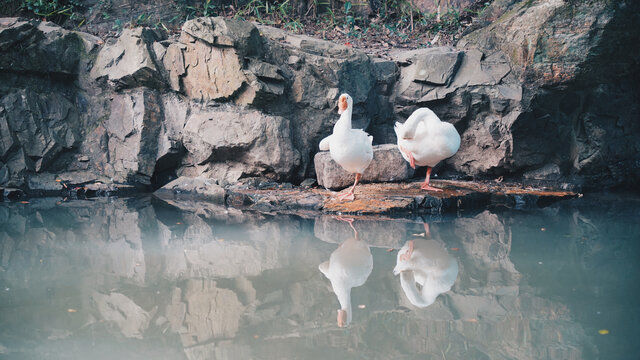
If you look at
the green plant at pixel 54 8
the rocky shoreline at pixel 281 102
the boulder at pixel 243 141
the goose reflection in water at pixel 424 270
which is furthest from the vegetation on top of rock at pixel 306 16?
the goose reflection in water at pixel 424 270

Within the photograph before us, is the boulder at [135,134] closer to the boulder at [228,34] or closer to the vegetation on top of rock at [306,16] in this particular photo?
the boulder at [228,34]

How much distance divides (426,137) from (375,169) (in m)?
1.08

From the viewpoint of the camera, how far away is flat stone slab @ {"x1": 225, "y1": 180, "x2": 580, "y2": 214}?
6105 millimetres

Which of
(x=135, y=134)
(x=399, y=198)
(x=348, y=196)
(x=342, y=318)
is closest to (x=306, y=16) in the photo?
(x=135, y=134)

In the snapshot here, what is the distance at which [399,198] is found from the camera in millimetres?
6148

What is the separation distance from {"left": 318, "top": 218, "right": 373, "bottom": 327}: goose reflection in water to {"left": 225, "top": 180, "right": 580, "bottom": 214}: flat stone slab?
133 cm

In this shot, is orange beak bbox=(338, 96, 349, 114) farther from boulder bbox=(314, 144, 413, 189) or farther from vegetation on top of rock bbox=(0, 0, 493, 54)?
vegetation on top of rock bbox=(0, 0, 493, 54)

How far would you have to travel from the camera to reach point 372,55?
853cm

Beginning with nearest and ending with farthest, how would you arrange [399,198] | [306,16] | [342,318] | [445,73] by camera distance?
[342,318], [399,198], [445,73], [306,16]

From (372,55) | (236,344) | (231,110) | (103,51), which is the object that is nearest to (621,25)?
(372,55)

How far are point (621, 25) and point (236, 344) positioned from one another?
7.03 meters

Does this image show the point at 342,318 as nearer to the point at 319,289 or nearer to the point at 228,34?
the point at 319,289

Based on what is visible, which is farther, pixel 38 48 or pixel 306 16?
pixel 306 16

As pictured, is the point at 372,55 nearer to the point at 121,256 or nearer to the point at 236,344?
the point at 121,256
